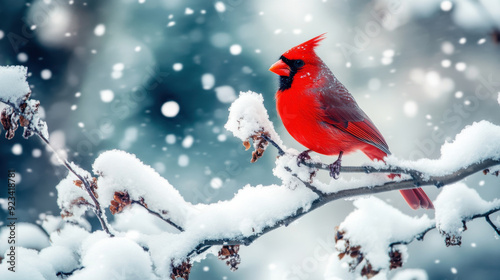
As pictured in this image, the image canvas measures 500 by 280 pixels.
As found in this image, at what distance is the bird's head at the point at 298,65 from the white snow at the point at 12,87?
76cm

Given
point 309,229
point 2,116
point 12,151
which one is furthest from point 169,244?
point 12,151

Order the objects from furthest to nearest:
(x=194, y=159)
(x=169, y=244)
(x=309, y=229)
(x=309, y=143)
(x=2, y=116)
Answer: (x=194, y=159) → (x=309, y=229) → (x=309, y=143) → (x=169, y=244) → (x=2, y=116)

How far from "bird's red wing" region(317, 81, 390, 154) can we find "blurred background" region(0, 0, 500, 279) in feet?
4.09

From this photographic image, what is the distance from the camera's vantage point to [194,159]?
3152 mm

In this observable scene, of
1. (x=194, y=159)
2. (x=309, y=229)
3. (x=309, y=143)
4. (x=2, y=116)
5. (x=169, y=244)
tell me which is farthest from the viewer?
(x=194, y=159)

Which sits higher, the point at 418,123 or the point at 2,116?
the point at 418,123

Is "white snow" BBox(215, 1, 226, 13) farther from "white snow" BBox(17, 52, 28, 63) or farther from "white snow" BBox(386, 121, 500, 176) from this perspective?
"white snow" BBox(386, 121, 500, 176)

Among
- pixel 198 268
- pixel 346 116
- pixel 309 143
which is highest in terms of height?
pixel 198 268

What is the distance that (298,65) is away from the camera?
136cm

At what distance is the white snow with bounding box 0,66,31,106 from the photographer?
35.1 inches

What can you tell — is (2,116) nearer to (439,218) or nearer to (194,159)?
(439,218)

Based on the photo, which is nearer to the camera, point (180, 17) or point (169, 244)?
point (169, 244)

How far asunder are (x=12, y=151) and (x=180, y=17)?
1.64m

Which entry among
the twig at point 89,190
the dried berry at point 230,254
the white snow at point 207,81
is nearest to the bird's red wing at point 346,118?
the dried berry at point 230,254
